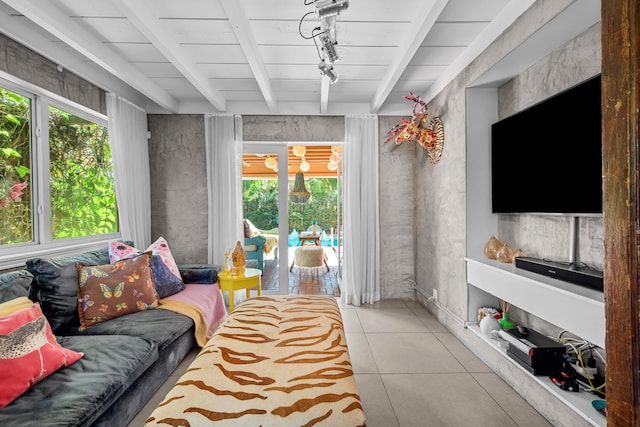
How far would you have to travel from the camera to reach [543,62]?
218cm

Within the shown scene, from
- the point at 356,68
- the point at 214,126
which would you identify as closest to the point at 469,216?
the point at 356,68

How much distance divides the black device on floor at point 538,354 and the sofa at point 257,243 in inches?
112

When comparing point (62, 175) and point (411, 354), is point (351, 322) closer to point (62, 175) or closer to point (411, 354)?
point (411, 354)

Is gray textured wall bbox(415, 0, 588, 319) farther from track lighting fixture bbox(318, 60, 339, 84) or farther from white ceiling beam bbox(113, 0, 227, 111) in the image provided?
white ceiling beam bbox(113, 0, 227, 111)

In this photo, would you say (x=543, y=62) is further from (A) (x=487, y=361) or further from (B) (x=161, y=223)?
(B) (x=161, y=223)

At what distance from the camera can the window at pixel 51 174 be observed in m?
2.28

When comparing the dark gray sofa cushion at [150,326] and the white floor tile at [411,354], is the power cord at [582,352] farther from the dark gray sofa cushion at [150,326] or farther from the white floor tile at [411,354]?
the dark gray sofa cushion at [150,326]

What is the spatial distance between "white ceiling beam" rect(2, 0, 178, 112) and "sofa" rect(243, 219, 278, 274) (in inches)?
70.7

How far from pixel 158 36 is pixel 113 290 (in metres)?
1.79

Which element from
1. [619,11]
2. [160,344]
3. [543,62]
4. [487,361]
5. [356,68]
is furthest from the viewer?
[356,68]

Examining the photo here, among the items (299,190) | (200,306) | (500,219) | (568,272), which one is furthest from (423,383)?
(299,190)

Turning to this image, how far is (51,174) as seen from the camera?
2629 mm

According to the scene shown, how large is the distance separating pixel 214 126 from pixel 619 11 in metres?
3.82

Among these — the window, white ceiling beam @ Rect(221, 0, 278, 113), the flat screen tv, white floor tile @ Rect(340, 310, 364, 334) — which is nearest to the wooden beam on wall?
the flat screen tv
